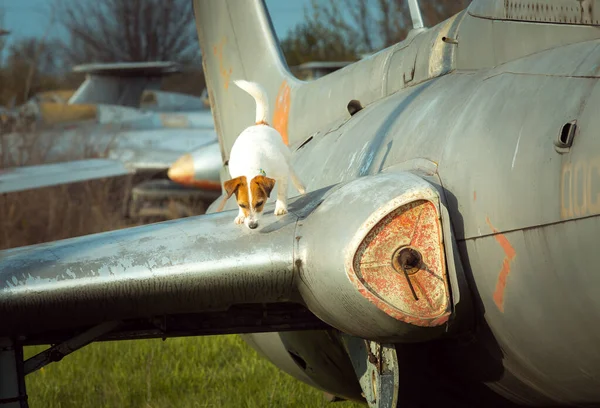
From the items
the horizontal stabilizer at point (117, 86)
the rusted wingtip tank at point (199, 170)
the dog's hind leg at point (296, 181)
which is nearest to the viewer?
the dog's hind leg at point (296, 181)

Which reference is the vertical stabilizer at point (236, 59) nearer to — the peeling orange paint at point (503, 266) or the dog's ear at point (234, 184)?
the dog's ear at point (234, 184)

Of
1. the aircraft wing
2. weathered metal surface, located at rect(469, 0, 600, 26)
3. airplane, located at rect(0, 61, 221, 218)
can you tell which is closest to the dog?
weathered metal surface, located at rect(469, 0, 600, 26)

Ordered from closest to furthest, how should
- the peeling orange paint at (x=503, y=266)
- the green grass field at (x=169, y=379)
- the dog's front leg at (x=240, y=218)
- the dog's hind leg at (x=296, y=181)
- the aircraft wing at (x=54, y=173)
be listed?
the peeling orange paint at (x=503, y=266) < the dog's front leg at (x=240, y=218) < the dog's hind leg at (x=296, y=181) < the green grass field at (x=169, y=379) < the aircraft wing at (x=54, y=173)

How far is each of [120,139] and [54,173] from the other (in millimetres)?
7356

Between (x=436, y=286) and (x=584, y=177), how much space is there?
0.65 metres

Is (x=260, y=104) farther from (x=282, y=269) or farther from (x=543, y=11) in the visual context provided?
(x=543, y=11)

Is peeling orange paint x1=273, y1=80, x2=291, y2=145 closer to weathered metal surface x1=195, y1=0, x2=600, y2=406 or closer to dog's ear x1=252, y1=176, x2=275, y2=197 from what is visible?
weathered metal surface x1=195, y1=0, x2=600, y2=406

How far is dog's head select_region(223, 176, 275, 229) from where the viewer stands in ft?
10.9

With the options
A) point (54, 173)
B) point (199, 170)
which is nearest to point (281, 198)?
point (54, 173)

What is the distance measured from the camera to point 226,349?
8.22 metres

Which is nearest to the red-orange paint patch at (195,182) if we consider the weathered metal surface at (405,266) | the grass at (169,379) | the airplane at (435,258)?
the grass at (169,379)

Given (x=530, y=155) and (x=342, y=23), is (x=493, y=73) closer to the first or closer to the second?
(x=530, y=155)

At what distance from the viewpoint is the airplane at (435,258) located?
9.77ft

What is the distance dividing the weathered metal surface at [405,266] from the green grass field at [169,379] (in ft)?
10.0
